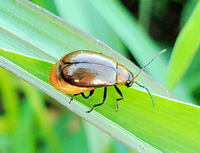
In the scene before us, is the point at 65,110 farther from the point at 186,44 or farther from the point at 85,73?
the point at 186,44

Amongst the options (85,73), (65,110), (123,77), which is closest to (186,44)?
(123,77)

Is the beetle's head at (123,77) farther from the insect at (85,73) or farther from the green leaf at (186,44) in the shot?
the green leaf at (186,44)

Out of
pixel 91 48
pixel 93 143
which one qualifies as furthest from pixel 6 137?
pixel 91 48

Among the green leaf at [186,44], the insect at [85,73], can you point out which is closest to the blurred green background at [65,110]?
the green leaf at [186,44]

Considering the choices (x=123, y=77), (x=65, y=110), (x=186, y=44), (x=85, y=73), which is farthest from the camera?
(x=65, y=110)

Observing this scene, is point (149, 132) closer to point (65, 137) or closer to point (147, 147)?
point (147, 147)
